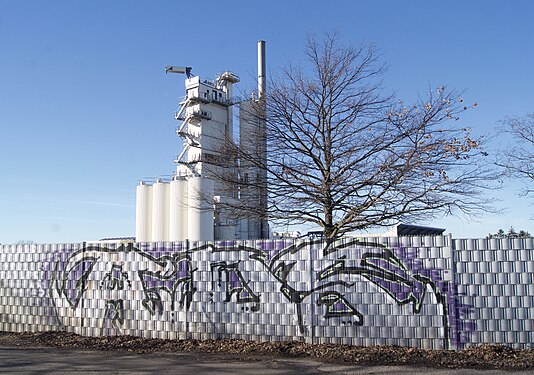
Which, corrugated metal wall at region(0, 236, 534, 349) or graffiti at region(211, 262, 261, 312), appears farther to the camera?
graffiti at region(211, 262, 261, 312)

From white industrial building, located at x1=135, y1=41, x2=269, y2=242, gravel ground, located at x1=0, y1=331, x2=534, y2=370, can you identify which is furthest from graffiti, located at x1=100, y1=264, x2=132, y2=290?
white industrial building, located at x1=135, y1=41, x2=269, y2=242

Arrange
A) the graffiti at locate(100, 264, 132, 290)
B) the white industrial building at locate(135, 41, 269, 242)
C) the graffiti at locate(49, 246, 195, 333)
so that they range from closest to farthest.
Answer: the graffiti at locate(49, 246, 195, 333) → the graffiti at locate(100, 264, 132, 290) → the white industrial building at locate(135, 41, 269, 242)

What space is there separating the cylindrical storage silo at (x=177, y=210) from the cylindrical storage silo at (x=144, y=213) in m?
2.99

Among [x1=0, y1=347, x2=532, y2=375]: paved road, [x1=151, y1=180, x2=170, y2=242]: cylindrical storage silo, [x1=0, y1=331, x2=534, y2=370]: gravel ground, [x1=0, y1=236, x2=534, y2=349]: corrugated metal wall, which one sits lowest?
[x1=0, y1=347, x2=532, y2=375]: paved road

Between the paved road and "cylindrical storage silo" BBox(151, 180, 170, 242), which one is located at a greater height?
"cylindrical storage silo" BBox(151, 180, 170, 242)

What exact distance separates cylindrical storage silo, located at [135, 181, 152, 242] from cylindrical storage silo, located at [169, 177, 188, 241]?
2.99 m

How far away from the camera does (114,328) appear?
11648 mm

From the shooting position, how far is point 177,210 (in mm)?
44438

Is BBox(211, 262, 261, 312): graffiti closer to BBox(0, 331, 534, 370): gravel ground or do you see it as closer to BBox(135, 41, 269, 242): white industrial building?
BBox(0, 331, 534, 370): gravel ground

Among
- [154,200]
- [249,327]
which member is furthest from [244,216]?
[154,200]

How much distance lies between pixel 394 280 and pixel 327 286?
1267 mm

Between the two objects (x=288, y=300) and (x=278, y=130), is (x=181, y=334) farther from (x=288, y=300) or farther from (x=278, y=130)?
(x=278, y=130)

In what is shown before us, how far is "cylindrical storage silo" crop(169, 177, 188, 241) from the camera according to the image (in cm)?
4375

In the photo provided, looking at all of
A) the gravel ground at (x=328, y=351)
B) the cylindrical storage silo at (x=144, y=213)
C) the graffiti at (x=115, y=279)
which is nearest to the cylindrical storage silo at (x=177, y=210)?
the cylindrical storage silo at (x=144, y=213)
